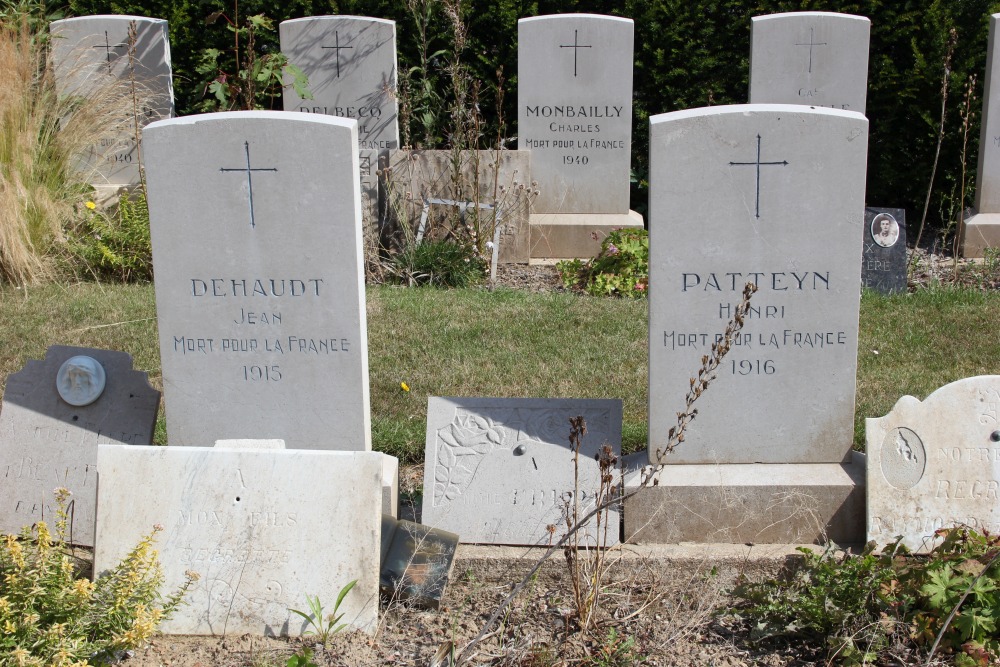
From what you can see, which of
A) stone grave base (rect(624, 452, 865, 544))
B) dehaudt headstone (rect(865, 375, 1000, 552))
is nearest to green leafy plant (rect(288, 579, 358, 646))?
stone grave base (rect(624, 452, 865, 544))

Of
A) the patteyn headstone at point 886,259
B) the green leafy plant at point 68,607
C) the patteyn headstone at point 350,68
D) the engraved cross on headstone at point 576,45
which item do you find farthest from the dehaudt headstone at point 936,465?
the patteyn headstone at point 350,68

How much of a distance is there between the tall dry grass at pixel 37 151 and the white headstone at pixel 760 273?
4.72 m

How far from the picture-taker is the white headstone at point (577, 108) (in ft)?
27.8

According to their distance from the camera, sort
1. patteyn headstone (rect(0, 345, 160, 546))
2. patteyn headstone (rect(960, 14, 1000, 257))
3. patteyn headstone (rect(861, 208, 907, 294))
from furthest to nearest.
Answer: patteyn headstone (rect(960, 14, 1000, 257)) → patteyn headstone (rect(861, 208, 907, 294)) → patteyn headstone (rect(0, 345, 160, 546))

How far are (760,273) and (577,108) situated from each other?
5.05 meters

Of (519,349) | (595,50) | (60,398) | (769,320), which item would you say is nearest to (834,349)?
(769,320)

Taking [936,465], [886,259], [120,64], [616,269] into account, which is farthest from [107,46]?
[936,465]

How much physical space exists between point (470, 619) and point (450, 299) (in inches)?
135

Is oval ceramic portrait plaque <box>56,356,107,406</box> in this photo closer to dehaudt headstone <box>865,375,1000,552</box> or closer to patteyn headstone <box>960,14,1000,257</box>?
dehaudt headstone <box>865,375,1000,552</box>

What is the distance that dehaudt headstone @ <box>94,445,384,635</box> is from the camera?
3336 millimetres

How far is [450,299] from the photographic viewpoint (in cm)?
670

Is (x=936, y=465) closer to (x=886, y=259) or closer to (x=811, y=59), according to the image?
(x=886, y=259)

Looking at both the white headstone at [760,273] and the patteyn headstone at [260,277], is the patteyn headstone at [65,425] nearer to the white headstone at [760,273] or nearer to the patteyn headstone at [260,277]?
the patteyn headstone at [260,277]

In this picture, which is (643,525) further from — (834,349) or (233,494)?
(233,494)
